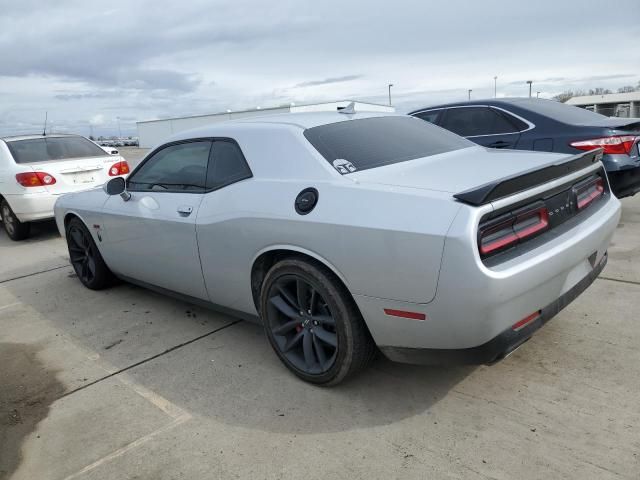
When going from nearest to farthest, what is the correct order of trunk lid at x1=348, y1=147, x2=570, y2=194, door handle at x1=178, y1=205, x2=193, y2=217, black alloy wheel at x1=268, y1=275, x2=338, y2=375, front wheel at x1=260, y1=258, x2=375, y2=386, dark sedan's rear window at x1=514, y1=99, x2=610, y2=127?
trunk lid at x1=348, y1=147, x2=570, y2=194
front wheel at x1=260, y1=258, x2=375, y2=386
black alloy wheel at x1=268, y1=275, x2=338, y2=375
door handle at x1=178, y1=205, x2=193, y2=217
dark sedan's rear window at x1=514, y1=99, x2=610, y2=127

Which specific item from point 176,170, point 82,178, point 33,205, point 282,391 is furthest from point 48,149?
point 282,391

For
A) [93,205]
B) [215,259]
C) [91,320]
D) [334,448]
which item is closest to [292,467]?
[334,448]

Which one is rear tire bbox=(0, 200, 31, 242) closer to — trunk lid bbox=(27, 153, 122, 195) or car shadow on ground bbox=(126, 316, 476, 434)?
trunk lid bbox=(27, 153, 122, 195)

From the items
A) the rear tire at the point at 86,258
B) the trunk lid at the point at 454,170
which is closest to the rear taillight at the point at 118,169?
the rear tire at the point at 86,258

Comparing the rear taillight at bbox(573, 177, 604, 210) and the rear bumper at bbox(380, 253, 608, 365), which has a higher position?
the rear taillight at bbox(573, 177, 604, 210)

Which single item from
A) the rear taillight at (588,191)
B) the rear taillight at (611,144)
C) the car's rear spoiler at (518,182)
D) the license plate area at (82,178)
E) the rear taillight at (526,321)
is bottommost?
the rear taillight at (526,321)

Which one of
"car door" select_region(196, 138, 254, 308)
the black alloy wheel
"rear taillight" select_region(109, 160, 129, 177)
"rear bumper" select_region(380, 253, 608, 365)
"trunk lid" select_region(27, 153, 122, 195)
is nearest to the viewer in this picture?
"rear bumper" select_region(380, 253, 608, 365)

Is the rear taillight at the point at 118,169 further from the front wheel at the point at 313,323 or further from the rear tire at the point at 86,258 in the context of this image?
the front wheel at the point at 313,323

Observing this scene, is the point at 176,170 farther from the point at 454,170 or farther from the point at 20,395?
the point at 454,170

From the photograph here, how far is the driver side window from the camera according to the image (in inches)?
138

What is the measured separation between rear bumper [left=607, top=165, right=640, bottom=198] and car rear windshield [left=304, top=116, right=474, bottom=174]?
108 inches

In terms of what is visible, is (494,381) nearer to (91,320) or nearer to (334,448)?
(334,448)

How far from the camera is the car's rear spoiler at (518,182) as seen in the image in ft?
7.06

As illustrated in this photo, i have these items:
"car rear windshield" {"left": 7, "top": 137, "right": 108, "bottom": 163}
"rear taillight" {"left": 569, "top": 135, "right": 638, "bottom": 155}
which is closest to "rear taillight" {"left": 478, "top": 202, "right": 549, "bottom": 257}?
"rear taillight" {"left": 569, "top": 135, "right": 638, "bottom": 155}
